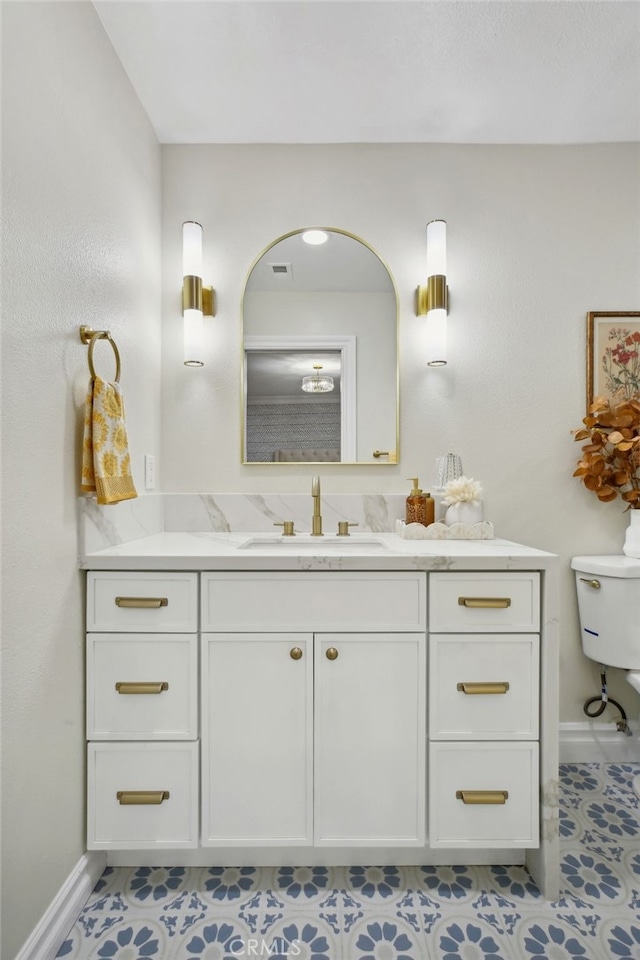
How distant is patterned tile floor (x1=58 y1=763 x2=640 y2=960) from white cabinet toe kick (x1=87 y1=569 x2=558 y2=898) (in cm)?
12

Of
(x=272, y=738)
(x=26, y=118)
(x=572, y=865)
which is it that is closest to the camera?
(x=26, y=118)

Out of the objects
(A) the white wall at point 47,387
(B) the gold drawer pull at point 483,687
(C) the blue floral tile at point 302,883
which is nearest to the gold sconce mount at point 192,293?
(A) the white wall at point 47,387

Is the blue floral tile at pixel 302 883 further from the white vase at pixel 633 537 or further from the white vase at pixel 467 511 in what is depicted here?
the white vase at pixel 633 537

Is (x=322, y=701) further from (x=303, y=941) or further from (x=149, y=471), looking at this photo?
(x=149, y=471)

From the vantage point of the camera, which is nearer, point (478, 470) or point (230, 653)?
point (230, 653)

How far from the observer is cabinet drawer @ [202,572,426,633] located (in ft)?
4.34

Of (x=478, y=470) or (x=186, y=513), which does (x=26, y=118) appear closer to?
(x=186, y=513)

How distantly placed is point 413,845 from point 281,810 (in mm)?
370

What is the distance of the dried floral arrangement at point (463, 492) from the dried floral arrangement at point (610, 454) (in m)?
0.47

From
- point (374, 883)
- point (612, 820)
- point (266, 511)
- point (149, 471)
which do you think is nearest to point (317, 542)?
point (266, 511)

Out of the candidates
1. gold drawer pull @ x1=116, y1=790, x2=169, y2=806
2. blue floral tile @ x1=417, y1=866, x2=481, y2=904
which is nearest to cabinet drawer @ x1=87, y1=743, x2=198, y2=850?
gold drawer pull @ x1=116, y1=790, x2=169, y2=806

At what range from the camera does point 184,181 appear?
6.37 ft

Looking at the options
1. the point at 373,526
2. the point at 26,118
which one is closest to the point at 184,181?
the point at 26,118

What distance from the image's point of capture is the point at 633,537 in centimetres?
185
